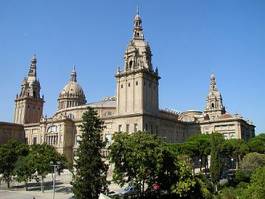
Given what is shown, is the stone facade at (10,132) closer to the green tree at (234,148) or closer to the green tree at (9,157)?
the green tree at (9,157)

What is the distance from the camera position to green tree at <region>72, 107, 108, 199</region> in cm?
4053

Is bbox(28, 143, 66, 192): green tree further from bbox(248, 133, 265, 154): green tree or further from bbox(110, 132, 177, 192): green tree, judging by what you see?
bbox(248, 133, 265, 154): green tree

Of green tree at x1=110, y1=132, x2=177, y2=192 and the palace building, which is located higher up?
the palace building

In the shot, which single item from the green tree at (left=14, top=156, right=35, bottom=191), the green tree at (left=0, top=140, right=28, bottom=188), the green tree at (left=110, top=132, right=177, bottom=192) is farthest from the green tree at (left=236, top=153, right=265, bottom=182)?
the green tree at (left=0, top=140, right=28, bottom=188)

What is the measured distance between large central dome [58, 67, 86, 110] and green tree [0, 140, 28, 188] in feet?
150

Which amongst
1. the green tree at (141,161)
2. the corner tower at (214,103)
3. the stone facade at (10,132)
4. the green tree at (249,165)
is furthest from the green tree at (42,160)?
the corner tower at (214,103)

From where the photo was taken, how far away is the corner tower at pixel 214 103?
108900 mm

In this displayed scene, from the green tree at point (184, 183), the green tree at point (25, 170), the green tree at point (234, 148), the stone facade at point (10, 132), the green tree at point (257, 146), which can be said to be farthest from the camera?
the stone facade at point (10, 132)

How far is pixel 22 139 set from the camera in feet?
347

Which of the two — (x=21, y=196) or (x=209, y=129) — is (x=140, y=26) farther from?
(x=21, y=196)

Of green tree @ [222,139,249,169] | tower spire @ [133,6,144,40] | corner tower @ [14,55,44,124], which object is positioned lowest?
green tree @ [222,139,249,169]

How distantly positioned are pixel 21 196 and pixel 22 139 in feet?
189

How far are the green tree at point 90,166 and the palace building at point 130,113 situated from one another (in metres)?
33.3

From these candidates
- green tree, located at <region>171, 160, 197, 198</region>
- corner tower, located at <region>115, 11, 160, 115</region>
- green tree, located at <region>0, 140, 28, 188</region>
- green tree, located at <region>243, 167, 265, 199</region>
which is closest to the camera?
green tree, located at <region>243, 167, 265, 199</region>
